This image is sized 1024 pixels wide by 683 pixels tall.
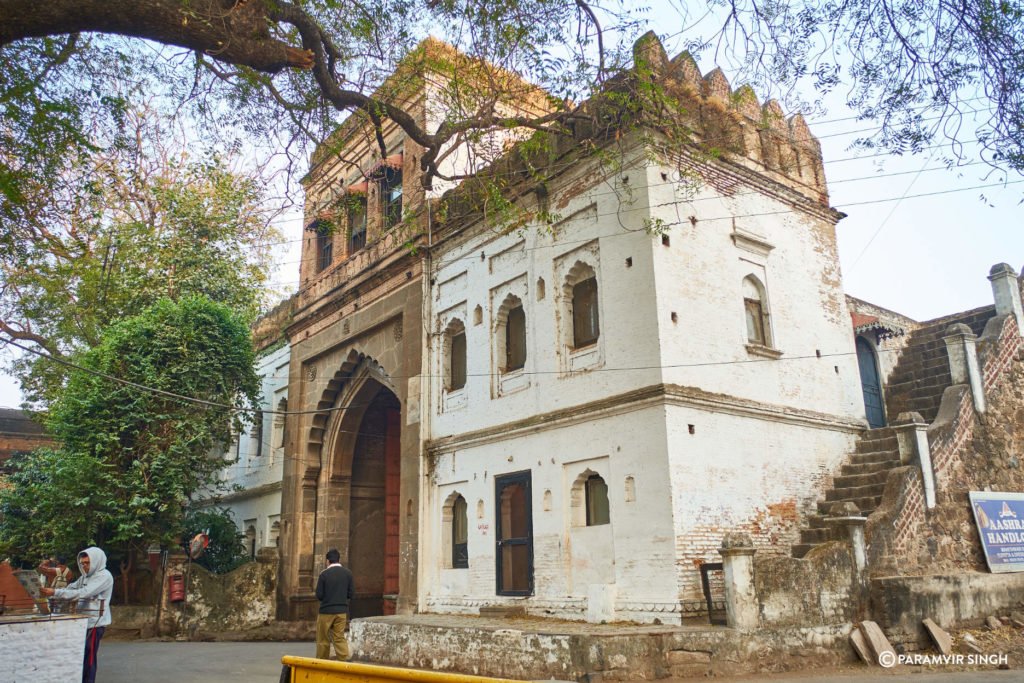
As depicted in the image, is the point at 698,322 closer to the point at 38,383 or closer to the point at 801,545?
the point at 801,545

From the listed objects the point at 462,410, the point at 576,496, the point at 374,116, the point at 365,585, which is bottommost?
the point at 365,585

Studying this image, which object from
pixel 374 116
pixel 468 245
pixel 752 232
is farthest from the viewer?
pixel 468 245

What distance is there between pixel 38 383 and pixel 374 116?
18063 mm

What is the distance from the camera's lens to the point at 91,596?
760 centimetres

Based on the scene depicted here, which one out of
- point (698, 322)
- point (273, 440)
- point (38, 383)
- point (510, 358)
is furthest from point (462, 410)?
point (38, 383)

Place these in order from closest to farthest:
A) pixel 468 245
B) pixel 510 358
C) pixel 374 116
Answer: pixel 374 116, pixel 510 358, pixel 468 245

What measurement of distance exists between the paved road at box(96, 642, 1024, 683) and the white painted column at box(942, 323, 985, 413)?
5402 millimetres

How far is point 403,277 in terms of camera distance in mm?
16062

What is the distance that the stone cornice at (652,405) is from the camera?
1046cm

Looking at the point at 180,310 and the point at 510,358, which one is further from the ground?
the point at 180,310

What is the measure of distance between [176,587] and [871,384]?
13861 millimetres

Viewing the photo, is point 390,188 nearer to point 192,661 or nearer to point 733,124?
point 733,124

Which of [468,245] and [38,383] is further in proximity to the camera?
[38,383]

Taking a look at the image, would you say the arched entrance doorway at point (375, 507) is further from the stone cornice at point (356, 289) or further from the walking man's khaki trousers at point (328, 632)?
the walking man's khaki trousers at point (328, 632)
